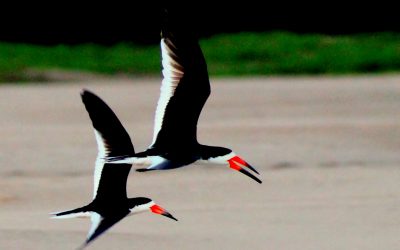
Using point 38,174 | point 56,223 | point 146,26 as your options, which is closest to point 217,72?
point 146,26

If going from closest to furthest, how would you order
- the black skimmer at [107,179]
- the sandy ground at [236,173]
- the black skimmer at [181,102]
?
1. the black skimmer at [107,179]
2. the black skimmer at [181,102]
3. the sandy ground at [236,173]

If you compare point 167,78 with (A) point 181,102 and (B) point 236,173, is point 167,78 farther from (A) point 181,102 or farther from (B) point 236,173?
(B) point 236,173

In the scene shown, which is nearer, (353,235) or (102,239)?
(102,239)

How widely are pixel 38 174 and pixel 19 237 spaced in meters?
3.15

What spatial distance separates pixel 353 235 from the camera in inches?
295

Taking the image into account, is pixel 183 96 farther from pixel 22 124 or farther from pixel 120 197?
pixel 22 124

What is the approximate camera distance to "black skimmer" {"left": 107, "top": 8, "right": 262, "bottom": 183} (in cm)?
502

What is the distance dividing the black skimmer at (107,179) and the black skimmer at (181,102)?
0.14 m

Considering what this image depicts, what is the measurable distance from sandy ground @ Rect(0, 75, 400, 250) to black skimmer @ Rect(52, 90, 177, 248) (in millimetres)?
1754

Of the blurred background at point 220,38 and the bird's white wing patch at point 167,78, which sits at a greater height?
the bird's white wing patch at point 167,78

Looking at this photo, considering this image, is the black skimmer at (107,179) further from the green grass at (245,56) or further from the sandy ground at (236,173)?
the green grass at (245,56)

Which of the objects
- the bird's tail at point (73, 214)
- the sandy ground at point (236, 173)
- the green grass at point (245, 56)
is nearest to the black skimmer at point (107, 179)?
the bird's tail at point (73, 214)

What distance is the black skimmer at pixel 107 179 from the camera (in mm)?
4883

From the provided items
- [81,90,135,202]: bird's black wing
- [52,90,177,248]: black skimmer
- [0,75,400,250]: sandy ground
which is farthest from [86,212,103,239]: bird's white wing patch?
[0,75,400,250]: sandy ground
